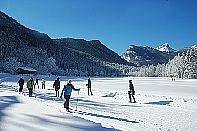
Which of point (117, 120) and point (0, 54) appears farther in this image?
point (0, 54)

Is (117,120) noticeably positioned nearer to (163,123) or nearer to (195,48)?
(163,123)

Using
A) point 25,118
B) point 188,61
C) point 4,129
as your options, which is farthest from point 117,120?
point 188,61

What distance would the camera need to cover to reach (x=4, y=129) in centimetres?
820

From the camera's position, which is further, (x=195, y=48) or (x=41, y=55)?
(x=41, y=55)

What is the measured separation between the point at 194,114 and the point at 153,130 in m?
4.87

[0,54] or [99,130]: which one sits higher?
[0,54]

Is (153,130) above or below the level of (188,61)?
below

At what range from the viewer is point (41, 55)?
18138 cm

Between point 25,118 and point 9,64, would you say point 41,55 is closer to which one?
point 9,64

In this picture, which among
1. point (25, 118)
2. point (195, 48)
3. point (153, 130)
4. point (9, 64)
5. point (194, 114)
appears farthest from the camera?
point (9, 64)

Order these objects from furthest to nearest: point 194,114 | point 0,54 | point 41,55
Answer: point 41,55 → point 0,54 → point 194,114

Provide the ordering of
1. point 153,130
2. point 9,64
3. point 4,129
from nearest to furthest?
point 4,129
point 153,130
point 9,64

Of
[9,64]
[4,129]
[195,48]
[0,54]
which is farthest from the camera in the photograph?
[0,54]

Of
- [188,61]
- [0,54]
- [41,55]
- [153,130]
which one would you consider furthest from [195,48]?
[41,55]
